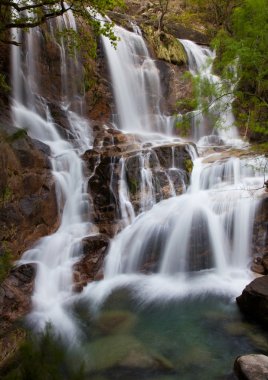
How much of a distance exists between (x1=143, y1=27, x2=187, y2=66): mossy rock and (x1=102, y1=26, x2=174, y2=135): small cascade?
3.14ft

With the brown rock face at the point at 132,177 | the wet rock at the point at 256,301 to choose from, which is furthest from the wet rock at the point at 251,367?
the brown rock face at the point at 132,177

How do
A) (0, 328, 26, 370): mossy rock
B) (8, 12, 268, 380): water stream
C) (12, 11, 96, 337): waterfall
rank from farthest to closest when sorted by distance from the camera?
(12, 11, 96, 337): waterfall → (8, 12, 268, 380): water stream → (0, 328, 26, 370): mossy rock

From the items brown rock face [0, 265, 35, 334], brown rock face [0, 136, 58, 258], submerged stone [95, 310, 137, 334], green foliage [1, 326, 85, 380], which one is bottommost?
submerged stone [95, 310, 137, 334]

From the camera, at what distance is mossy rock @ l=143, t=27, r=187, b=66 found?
19.4 meters

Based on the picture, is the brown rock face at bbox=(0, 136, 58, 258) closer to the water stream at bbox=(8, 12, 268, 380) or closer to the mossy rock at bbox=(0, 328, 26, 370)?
the water stream at bbox=(8, 12, 268, 380)

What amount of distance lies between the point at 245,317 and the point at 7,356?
4.39m

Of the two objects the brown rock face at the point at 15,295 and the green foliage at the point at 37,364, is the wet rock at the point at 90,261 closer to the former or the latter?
the brown rock face at the point at 15,295

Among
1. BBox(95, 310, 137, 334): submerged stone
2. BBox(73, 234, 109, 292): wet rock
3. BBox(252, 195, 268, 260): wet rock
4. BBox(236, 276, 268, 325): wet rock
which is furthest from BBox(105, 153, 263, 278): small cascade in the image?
BBox(95, 310, 137, 334): submerged stone

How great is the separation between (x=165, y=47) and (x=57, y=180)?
42.4ft

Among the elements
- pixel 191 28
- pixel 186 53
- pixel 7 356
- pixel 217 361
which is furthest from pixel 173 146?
pixel 191 28

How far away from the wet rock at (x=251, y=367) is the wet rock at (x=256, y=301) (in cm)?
158

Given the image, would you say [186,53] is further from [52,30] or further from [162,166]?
[162,166]

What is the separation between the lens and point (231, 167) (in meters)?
11.6

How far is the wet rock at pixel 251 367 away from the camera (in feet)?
14.8
